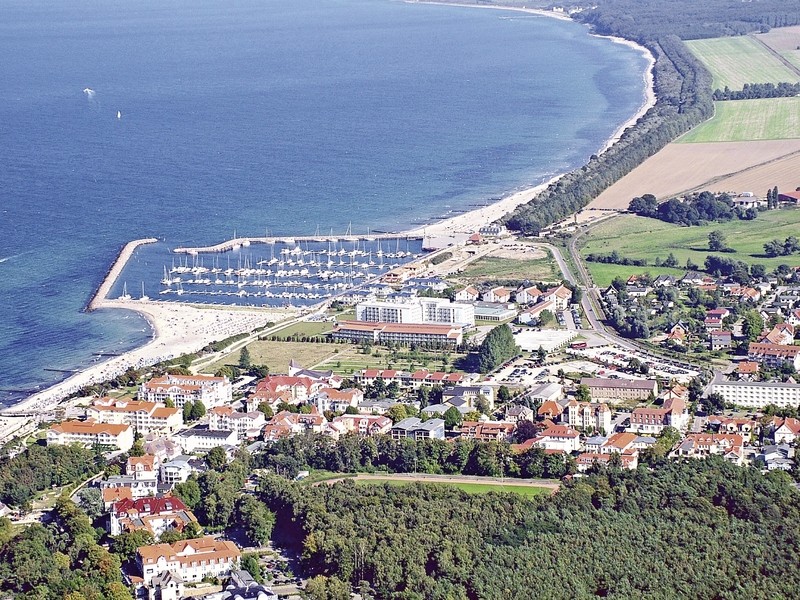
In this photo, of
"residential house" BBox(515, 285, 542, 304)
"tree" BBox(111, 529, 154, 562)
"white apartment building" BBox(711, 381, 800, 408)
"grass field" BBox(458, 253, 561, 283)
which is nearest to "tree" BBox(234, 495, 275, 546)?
"tree" BBox(111, 529, 154, 562)

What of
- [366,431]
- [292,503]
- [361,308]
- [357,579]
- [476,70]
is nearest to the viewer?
[357,579]

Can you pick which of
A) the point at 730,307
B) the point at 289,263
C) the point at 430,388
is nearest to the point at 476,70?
the point at 289,263

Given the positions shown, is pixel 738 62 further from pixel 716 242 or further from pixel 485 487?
pixel 485 487

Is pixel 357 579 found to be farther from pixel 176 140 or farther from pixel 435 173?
pixel 176 140

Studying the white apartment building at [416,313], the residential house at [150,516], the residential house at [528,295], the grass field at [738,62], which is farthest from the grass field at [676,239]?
the grass field at [738,62]

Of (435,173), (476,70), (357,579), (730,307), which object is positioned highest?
(476,70)

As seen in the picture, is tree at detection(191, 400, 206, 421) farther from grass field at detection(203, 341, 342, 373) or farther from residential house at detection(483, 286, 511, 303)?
residential house at detection(483, 286, 511, 303)
